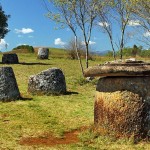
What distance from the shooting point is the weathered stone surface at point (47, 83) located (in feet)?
58.7

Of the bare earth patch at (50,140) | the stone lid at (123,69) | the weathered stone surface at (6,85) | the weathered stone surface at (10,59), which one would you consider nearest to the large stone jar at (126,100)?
the stone lid at (123,69)

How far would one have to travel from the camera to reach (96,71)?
10.3m

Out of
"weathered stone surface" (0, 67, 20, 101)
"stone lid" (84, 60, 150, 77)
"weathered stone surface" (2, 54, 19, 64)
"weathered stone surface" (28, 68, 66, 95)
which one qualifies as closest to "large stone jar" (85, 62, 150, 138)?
"stone lid" (84, 60, 150, 77)

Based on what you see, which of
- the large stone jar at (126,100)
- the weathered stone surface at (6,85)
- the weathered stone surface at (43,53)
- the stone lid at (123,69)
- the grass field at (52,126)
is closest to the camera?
the stone lid at (123,69)

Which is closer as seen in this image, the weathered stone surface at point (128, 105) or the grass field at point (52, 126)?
the grass field at point (52, 126)

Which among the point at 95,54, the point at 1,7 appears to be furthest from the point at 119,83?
the point at 95,54

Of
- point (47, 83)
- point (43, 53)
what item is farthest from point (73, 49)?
point (47, 83)

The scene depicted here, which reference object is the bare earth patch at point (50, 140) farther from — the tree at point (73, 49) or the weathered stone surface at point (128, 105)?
the tree at point (73, 49)

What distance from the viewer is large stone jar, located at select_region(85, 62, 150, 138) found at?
10117 mm

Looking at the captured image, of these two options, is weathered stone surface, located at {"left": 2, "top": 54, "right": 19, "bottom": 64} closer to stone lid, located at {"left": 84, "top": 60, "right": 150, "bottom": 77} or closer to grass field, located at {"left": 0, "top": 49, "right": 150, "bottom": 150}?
grass field, located at {"left": 0, "top": 49, "right": 150, "bottom": 150}

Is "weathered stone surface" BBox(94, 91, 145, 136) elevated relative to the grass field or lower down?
elevated

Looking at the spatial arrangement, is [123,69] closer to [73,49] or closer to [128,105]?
[128,105]

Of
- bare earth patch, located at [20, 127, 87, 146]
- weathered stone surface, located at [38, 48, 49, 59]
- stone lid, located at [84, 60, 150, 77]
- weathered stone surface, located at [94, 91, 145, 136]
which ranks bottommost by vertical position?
bare earth patch, located at [20, 127, 87, 146]

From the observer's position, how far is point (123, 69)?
9867 millimetres
